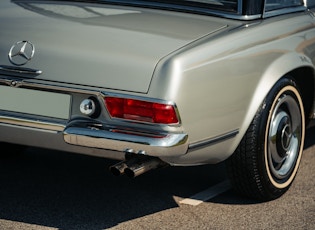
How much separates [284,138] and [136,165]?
4.34 feet

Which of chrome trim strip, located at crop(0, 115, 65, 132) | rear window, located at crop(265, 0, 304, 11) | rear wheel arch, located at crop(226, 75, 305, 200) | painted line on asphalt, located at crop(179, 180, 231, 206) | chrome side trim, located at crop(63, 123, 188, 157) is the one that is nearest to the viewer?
chrome side trim, located at crop(63, 123, 188, 157)

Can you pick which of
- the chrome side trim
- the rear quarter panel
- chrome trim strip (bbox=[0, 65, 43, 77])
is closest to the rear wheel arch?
the rear quarter panel

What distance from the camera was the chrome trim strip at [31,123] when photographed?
16.1 feet

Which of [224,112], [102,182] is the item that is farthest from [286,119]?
[102,182]

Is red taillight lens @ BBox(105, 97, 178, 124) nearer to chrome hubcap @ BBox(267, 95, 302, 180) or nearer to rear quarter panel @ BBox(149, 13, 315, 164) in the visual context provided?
rear quarter panel @ BBox(149, 13, 315, 164)

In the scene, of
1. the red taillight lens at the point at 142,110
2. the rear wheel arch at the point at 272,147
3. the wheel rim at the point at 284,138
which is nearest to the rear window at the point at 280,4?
the rear wheel arch at the point at 272,147

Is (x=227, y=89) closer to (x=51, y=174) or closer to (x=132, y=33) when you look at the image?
(x=132, y=33)

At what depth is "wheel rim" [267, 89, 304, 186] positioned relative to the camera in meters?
5.72

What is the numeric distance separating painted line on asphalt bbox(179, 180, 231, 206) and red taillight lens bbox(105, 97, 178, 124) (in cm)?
101

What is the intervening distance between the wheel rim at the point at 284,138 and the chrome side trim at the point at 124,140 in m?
1.02

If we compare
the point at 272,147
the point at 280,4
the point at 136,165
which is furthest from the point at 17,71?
the point at 280,4

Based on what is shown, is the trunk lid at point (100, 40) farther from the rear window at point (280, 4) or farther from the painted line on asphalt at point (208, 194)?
the painted line on asphalt at point (208, 194)

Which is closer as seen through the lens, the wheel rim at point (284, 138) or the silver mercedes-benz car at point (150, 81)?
the silver mercedes-benz car at point (150, 81)

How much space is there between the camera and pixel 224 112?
515 cm
